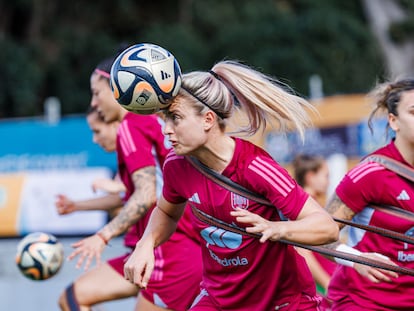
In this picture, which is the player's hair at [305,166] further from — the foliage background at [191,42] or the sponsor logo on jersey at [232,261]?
the foliage background at [191,42]

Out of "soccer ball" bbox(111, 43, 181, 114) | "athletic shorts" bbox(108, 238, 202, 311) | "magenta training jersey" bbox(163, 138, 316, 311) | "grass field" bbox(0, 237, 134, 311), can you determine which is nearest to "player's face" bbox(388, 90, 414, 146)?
"magenta training jersey" bbox(163, 138, 316, 311)

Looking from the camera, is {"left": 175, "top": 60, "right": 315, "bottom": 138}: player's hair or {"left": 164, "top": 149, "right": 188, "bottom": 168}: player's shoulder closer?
{"left": 175, "top": 60, "right": 315, "bottom": 138}: player's hair

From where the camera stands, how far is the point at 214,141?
463cm

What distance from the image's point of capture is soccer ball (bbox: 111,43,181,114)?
175 inches

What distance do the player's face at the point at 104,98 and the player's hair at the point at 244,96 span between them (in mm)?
1599

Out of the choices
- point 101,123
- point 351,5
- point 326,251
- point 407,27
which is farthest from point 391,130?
point 351,5

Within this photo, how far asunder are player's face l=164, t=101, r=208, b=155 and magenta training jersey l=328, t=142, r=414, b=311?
3.43 ft

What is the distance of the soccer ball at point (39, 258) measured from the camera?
246 inches

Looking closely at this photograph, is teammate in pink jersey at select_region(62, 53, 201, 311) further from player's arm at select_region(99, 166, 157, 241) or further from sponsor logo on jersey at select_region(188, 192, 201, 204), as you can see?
sponsor logo on jersey at select_region(188, 192, 201, 204)

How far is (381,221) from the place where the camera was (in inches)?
202

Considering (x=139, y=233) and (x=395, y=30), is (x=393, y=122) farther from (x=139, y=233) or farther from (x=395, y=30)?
(x=395, y=30)

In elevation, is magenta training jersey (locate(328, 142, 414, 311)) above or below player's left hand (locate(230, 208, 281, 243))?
below

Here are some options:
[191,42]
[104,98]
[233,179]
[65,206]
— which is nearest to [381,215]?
[233,179]

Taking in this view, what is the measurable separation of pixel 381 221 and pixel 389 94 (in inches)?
30.8
